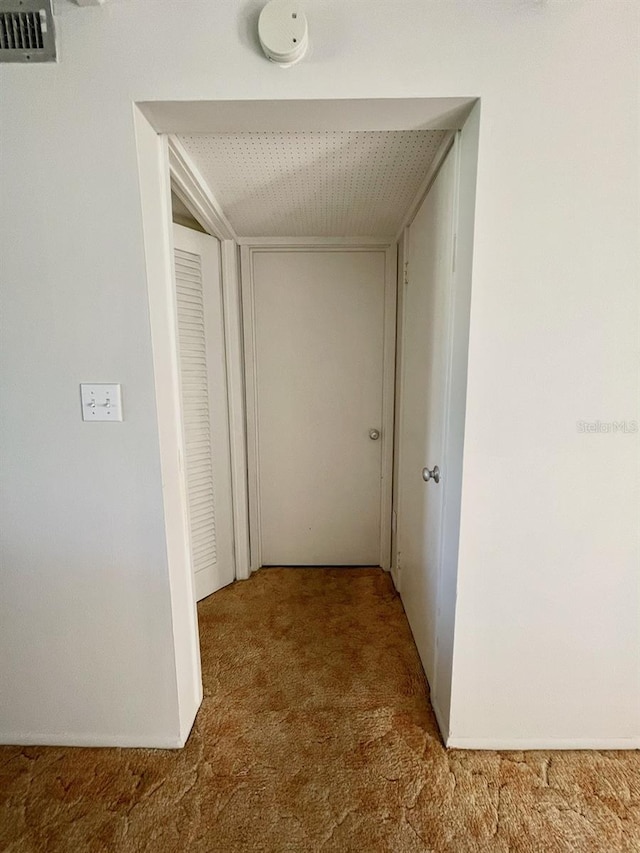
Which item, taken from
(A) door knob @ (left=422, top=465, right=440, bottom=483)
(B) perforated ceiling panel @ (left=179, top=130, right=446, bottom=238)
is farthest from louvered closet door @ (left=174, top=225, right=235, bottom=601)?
(A) door knob @ (left=422, top=465, right=440, bottom=483)

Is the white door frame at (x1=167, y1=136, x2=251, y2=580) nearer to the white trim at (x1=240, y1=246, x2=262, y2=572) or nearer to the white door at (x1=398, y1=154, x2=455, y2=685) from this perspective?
the white trim at (x1=240, y1=246, x2=262, y2=572)

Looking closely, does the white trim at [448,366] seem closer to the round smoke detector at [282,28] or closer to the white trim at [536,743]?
the white trim at [536,743]

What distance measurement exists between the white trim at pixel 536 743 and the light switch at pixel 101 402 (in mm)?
1543

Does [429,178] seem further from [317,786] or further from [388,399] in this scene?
[317,786]

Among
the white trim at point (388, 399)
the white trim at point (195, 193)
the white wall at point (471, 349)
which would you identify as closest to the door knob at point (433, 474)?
the white wall at point (471, 349)

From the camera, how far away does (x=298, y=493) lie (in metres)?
2.22

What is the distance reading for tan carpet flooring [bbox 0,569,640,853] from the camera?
99cm

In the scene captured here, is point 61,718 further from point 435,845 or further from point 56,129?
point 56,129

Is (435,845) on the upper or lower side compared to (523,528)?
lower

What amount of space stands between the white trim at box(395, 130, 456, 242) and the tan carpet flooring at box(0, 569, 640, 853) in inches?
→ 77.5

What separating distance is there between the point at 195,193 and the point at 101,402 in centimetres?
91

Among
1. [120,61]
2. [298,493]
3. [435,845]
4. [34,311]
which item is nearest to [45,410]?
[34,311]

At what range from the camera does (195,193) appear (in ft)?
4.50

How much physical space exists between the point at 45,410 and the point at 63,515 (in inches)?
13.2
